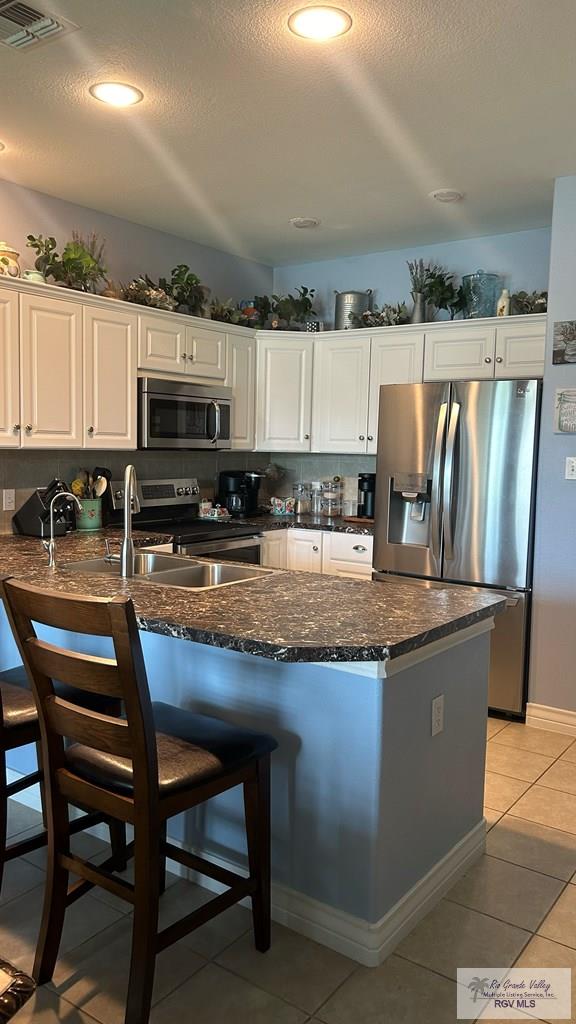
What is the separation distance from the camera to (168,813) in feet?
5.65

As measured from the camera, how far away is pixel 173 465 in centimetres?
486

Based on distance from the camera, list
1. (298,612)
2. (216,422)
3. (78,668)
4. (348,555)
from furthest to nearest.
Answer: (216,422), (348,555), (298,612), (78,668)

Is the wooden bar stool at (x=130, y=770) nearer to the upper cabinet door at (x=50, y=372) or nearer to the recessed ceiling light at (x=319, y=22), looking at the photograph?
the recessed ceiling light at (x=319, y=22)

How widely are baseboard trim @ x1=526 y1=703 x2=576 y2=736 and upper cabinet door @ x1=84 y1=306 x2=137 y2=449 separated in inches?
100

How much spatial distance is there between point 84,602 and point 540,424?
2.73 m

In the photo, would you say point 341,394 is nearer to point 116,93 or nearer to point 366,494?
point 366,494

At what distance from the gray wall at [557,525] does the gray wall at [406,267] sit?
2.69 feet

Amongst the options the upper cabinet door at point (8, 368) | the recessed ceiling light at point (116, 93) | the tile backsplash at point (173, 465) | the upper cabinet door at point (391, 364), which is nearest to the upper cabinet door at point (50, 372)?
the upper cabinet door at point (8, 368)

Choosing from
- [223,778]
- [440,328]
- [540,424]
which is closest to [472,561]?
[540,424]

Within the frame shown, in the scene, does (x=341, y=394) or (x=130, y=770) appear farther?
(x=341, y=394)

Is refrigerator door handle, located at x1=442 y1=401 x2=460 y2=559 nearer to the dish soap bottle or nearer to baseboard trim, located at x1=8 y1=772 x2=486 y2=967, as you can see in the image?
the dish soap bottle

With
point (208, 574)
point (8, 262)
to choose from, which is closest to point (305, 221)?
point (8, 262)

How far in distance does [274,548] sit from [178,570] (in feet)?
5.67

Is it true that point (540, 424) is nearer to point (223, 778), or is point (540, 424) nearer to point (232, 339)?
point (232, 339)
